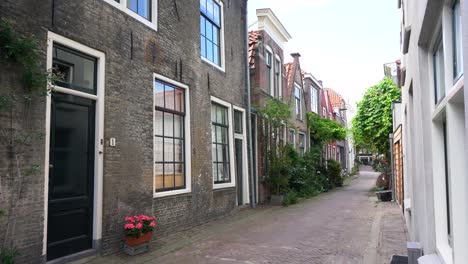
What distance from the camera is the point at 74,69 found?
6.25 metres

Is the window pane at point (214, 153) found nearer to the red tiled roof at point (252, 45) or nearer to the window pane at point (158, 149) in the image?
the window pane at point (158, 149)

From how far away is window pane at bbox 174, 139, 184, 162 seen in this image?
9.05m

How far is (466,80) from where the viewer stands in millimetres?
1726

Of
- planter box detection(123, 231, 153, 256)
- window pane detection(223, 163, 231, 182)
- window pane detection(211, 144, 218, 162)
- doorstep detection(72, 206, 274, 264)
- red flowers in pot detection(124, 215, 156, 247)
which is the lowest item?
doorstep detection(72, 206, 274, 264)

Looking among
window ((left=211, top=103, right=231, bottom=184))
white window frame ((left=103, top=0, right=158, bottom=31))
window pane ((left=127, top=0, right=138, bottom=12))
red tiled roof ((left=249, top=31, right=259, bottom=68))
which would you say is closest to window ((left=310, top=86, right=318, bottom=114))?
red tiled roof ((left=249, top=31, right=259, bottom=68))

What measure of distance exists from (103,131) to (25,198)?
1.73 meters

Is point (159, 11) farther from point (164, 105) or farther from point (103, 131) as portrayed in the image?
point (103, 131)

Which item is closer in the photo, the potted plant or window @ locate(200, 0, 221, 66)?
the potted plant

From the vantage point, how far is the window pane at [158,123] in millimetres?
8262

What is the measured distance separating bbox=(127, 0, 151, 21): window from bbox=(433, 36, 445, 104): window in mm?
5820

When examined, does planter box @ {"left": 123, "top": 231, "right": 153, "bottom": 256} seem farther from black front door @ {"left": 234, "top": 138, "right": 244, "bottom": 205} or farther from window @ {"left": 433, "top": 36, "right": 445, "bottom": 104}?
black front door @ {"left": 234, "top": 138, "right": 244, "bottom": 205}

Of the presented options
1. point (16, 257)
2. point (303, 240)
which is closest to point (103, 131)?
point (16, 257)

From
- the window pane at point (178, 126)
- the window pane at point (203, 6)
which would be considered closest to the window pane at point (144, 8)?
the window pane at point (178, 126)

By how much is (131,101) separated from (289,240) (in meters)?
4.03
